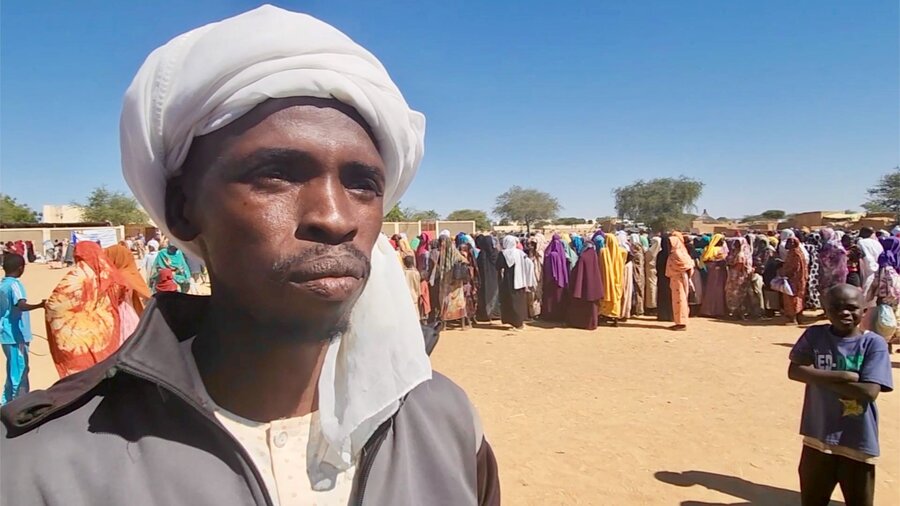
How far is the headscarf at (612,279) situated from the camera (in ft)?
34.3

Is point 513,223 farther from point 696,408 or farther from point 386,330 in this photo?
point 386,330

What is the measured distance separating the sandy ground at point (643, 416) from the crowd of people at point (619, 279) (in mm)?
1158

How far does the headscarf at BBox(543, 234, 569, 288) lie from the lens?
1098 centimetres

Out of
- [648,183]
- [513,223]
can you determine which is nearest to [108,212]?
[513,223]

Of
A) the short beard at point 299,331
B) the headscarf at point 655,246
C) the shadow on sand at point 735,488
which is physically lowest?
the shadow on sand at point 735,488

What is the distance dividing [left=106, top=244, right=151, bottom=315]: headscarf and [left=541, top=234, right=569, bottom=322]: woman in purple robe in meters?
7.92

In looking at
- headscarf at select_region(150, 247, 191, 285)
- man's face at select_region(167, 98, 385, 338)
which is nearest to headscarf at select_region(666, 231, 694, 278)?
headscarf at select_region(150, 247, 191, 285)

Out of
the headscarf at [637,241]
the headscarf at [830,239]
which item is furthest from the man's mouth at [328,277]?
the headscarf at [830,239]

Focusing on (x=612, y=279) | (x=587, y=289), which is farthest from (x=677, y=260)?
(x=587, y=289)

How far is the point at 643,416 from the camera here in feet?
18.0

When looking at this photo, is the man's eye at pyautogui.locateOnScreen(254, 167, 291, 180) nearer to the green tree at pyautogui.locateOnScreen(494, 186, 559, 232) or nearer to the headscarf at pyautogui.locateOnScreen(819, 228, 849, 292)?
the headscarf at pyautogui.locateOnScreen(819, 228, 849, 292)

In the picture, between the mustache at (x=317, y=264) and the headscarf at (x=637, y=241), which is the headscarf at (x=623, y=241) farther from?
the mustache at (x=317, y=264)

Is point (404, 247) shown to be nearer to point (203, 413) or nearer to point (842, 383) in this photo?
point (842, 383)

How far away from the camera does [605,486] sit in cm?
407
